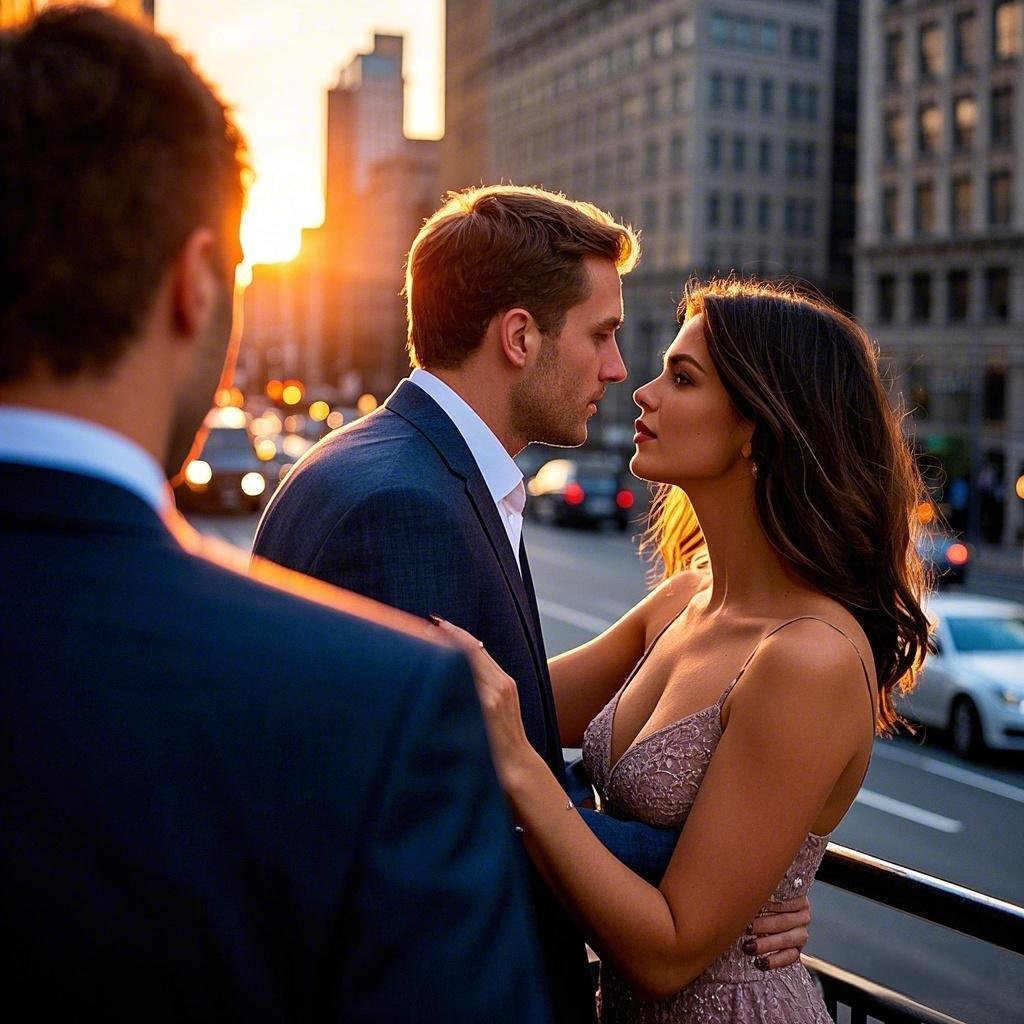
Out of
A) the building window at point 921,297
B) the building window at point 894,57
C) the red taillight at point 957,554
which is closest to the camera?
the red taillight at point 957,554

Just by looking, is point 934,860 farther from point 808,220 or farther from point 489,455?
point 808,220

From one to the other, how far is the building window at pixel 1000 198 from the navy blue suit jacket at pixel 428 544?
5979 cm

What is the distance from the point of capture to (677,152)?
84.6m

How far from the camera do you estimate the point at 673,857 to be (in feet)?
8.41

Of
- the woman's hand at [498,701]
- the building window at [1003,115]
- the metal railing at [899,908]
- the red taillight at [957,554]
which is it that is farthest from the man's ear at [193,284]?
the building window at [1003,115]

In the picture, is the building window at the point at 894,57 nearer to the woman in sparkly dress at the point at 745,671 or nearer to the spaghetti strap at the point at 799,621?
the woman in sparkly dress at the point at 745,671

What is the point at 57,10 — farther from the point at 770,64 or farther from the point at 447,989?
the point at 770,64

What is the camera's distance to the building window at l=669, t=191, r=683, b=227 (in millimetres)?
83938

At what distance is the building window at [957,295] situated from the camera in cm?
5997

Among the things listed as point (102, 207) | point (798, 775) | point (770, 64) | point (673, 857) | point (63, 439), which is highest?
point (770, 64)

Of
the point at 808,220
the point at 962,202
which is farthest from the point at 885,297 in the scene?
the point at 808,220

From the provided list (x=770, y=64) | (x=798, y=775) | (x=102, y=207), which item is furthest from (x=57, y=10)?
(x=770, y=64)

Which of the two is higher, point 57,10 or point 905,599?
point 57,10

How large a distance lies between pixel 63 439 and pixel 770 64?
295 feet
